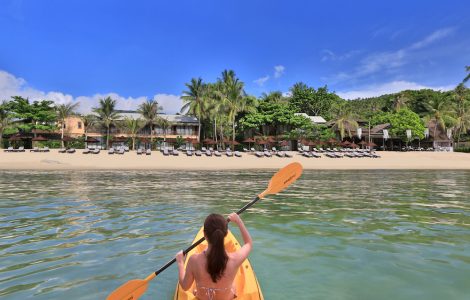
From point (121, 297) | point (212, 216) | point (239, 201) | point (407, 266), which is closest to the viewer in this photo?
point (212, 216)

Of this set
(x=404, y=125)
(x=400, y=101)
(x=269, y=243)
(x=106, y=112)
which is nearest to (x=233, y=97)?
(x=106, y=112)

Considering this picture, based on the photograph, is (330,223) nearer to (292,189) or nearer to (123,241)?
(123,241)

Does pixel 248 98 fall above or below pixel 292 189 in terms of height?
above

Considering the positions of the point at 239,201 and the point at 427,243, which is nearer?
the point at 427,243

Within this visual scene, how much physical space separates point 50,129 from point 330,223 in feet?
171

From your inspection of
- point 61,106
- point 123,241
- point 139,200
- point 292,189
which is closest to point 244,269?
point 123,241

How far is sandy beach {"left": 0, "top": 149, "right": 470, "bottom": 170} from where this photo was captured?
1281 inches

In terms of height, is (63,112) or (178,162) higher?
(63,112)

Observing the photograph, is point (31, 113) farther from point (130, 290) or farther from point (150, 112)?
point (130, 290)

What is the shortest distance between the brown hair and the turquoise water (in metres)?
1.99

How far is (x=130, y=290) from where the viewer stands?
423 cm

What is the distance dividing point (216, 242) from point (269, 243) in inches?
178

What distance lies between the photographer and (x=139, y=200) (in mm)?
13297

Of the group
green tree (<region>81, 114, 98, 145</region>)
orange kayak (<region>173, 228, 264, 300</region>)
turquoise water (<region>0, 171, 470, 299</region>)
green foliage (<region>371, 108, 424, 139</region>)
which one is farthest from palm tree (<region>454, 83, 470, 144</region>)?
orange kayak (<region>173, 228, 264, 300</region>)
